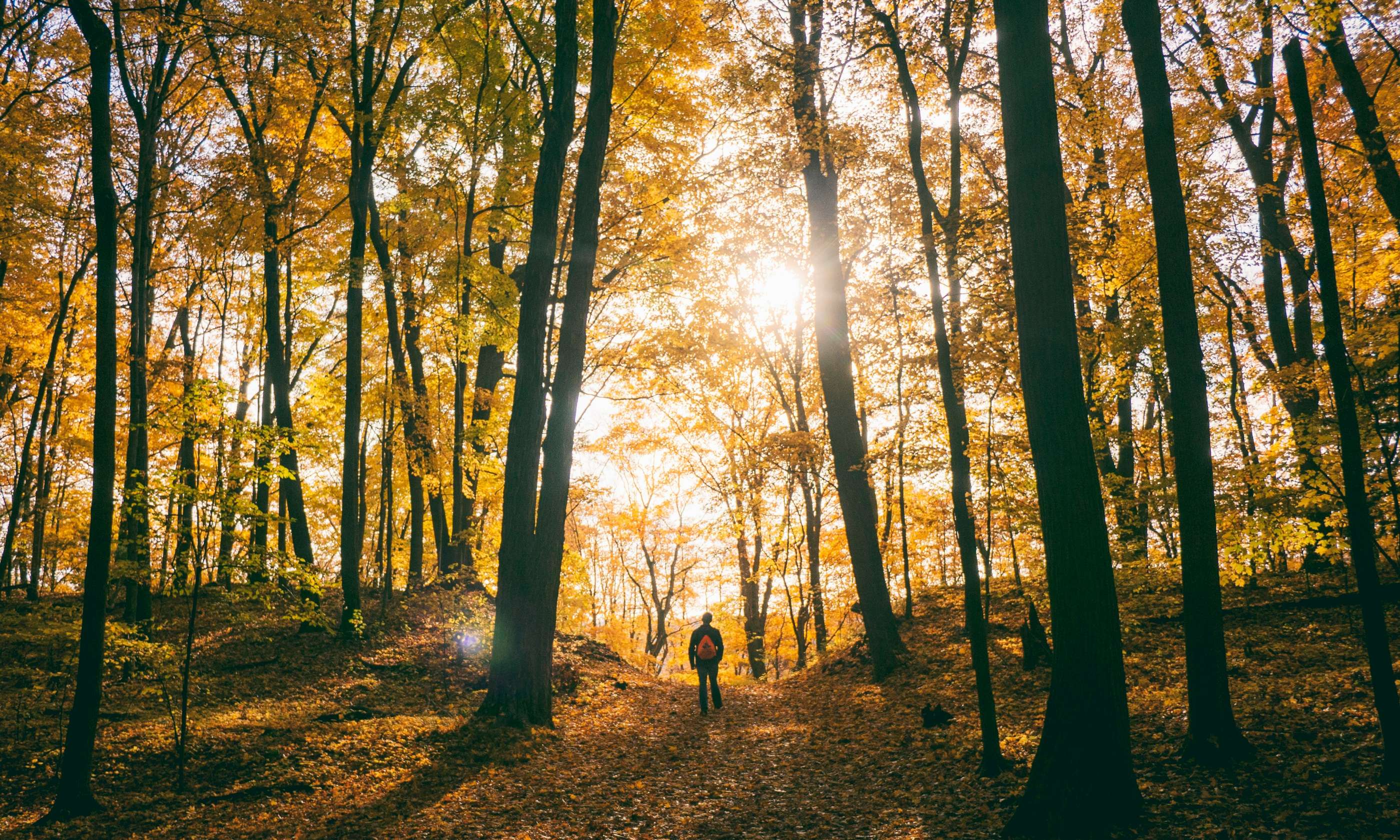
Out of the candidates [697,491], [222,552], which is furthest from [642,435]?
[222,552]

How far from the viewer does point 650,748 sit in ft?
28.9

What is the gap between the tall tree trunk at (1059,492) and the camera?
4758 millimetres

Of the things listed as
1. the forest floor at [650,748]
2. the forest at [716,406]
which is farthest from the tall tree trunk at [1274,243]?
the forest floor at [650,748]

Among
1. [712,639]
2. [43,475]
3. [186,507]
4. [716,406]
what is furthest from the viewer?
[716,406]

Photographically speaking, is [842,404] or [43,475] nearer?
[842,404]

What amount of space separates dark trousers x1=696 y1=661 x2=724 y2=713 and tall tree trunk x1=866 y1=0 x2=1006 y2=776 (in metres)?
5.17

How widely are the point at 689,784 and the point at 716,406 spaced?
13.0m

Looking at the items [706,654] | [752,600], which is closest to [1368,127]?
[706,654]

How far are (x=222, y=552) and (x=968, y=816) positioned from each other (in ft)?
26.1

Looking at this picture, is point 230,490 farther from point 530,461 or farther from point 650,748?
point 650,748

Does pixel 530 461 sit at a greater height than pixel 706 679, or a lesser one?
greater

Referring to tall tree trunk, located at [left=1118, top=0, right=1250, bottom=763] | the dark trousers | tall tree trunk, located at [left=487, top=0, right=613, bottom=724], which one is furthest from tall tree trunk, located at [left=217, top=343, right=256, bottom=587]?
tall tree trunk, located at [left=1118, top=0, right=1250, bottom=763]

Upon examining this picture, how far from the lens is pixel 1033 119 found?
538cm

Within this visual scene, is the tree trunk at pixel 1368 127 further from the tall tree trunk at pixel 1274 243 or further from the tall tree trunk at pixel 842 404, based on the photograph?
the tall tree trunk at pixel 842 404
